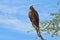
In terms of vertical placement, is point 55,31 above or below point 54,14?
below

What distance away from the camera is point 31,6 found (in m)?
4.11

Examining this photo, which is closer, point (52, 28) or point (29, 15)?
point (29, 15)

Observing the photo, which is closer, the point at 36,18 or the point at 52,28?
the point at 36,18

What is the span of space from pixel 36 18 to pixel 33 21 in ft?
0.23

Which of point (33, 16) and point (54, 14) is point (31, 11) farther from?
point (54, 14)

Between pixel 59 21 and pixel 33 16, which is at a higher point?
pixel 33 16

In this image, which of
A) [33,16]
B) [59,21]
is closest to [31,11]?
[33,16]

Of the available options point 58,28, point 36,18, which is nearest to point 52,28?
point 58,28

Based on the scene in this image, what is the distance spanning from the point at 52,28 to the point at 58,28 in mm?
326

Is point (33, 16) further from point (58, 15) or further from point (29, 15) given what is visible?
point (58, 15)

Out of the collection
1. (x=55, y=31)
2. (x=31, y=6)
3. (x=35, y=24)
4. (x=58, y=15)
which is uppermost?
(x=31, y=6)

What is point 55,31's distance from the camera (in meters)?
14.1

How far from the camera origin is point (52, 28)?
45.2 feet

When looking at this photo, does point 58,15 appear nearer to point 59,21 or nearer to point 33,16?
point 59,21
